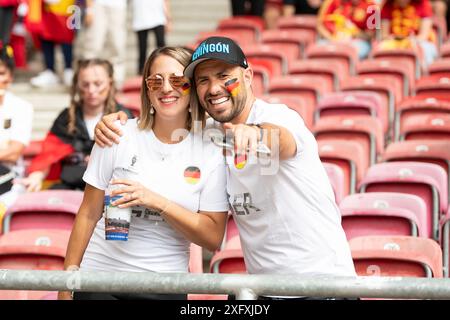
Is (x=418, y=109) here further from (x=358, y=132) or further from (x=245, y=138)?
(x=245, y=138)

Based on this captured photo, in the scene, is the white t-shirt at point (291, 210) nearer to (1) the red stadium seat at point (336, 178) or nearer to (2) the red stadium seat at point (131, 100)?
(1) the red stadium seat at point (336, 178)

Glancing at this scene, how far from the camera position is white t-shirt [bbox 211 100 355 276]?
3.17 metres

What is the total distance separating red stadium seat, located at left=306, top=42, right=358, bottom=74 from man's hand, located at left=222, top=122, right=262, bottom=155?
5896 mm

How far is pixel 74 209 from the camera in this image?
17.3 feet

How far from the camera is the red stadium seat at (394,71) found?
8156mm

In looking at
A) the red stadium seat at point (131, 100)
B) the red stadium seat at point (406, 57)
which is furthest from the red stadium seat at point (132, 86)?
the red stadium seat at point (406, 57)

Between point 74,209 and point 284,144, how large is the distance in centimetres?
246

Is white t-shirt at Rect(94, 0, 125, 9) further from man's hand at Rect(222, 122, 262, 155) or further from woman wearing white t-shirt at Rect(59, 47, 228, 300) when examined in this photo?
man's hand at Rect(222, 122, 262, 155)

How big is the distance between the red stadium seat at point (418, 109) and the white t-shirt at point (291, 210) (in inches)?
155

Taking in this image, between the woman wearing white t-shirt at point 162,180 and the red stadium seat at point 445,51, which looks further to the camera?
the red stadium seat at point 445,51

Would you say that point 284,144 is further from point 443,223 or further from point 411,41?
point 411,41

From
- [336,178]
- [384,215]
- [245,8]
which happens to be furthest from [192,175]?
[245,8]

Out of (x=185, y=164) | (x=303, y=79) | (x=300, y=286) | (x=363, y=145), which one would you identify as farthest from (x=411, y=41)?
(x=300, y=286)

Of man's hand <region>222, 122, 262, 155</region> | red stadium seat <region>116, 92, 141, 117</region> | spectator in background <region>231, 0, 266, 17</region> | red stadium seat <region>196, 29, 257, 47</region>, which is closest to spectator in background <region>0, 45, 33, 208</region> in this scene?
red stadium seat <region>116, 92, 141, 117</region>
